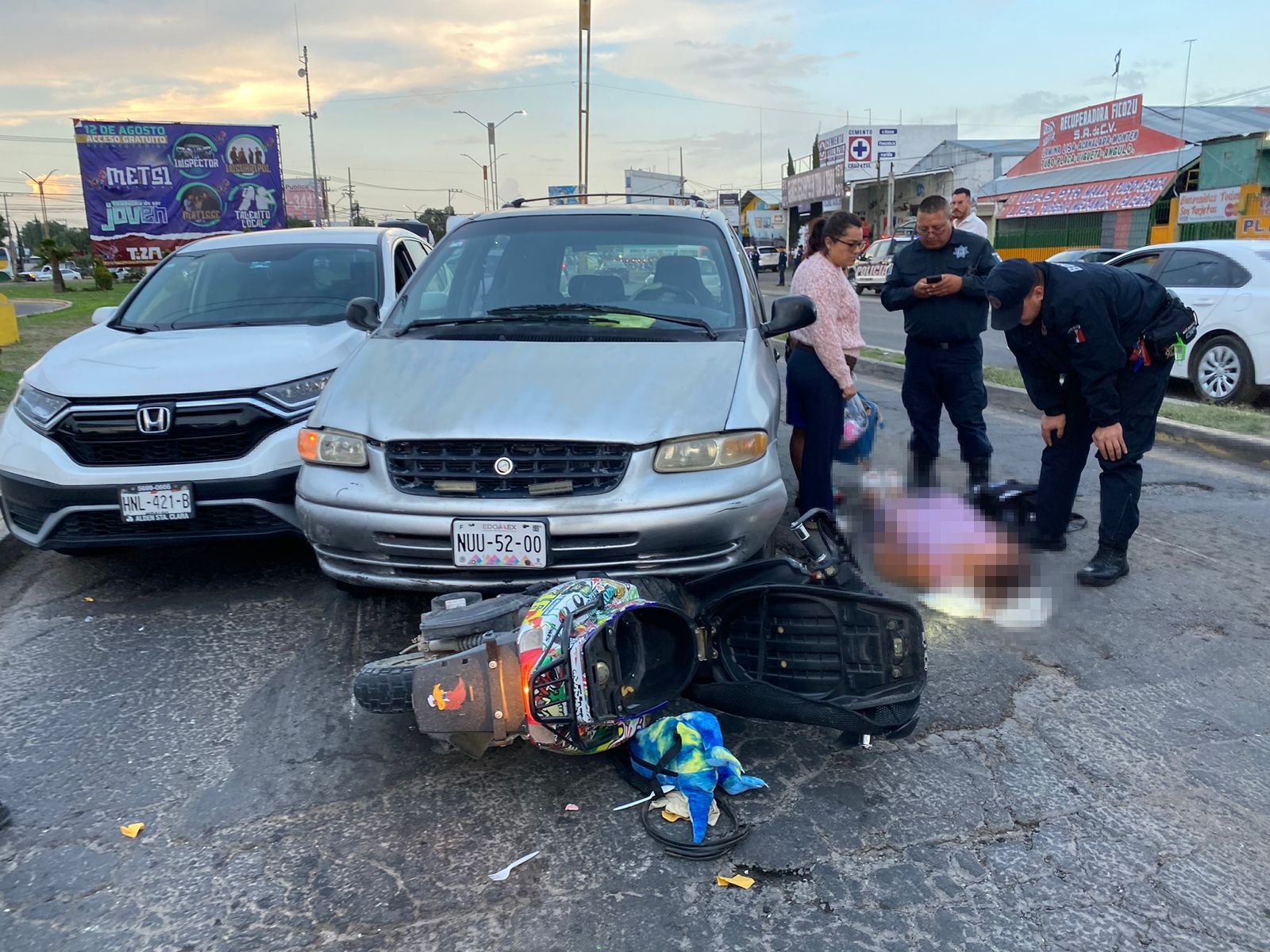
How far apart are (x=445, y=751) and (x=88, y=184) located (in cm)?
3333

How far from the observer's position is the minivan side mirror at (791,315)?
429 centimetres

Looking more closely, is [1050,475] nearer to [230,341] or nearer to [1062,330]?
[1062,330]

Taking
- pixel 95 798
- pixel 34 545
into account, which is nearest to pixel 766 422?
pixel 95 798

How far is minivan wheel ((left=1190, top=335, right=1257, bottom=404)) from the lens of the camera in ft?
28.4

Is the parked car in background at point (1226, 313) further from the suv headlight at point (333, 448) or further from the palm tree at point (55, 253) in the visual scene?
A: the palm tree at point (55, 253)

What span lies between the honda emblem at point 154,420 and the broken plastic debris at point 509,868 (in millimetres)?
2759

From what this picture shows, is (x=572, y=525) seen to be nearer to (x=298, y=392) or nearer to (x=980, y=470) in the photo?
(x=298, y=392)

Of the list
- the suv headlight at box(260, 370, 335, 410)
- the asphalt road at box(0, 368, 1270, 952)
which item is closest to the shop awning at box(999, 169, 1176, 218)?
the asphalt road at box(0, 368, 1270, 952)

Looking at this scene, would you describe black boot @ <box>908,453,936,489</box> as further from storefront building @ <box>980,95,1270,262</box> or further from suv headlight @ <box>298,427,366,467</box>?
storefront building @ <box>980,95,1270,262</box>

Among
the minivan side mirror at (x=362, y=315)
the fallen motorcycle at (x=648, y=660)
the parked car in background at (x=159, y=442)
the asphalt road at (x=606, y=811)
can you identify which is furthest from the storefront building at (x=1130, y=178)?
the parked car in background at (x=159, y=442)

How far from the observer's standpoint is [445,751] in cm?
302

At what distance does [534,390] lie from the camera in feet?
11.7

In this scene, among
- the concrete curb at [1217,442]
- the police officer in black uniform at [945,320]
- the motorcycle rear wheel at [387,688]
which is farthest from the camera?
the concrete curb at [1217,442]

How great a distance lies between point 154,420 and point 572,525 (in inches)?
86.8
